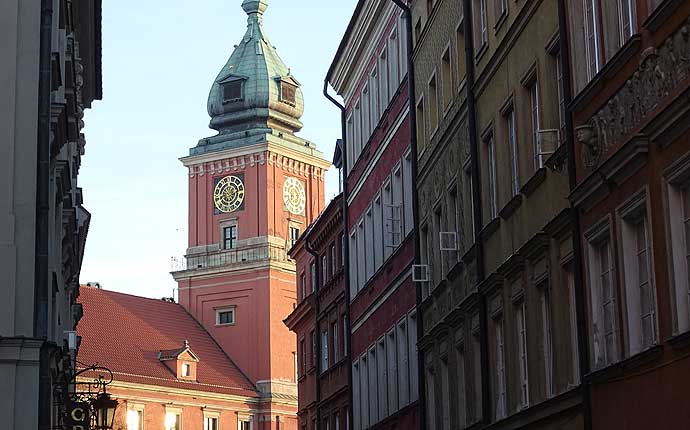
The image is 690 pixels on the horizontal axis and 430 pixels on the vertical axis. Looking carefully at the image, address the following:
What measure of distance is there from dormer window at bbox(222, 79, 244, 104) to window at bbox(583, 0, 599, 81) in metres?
83.3

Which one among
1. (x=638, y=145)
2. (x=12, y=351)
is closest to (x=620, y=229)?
(x=638, y=145)

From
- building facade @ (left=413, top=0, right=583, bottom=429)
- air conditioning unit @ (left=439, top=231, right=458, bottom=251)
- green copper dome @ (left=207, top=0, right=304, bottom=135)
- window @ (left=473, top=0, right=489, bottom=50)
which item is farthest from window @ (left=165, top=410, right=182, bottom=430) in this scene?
window @ (left=473, top=0, right=489, bottom=50)

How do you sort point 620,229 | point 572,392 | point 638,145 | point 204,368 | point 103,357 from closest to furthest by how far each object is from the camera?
1. point 638,145
2. point 620,229
3. point 572,392
4. point 103,357
5. point 204,368

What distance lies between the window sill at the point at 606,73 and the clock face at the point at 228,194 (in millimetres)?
76171

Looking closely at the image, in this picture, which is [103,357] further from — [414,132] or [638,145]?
[638,145]

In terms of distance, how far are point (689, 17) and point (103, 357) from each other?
70776 mm

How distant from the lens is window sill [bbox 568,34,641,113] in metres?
15.4

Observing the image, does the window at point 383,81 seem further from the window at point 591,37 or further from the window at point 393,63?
the window at point 591,37

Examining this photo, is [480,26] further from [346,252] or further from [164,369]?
[164,369]

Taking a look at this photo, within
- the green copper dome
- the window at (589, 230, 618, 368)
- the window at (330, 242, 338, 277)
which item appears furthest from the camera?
the green copper dome

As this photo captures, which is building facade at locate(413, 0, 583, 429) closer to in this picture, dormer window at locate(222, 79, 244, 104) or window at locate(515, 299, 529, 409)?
window at locate(515, 299, 529, 409)

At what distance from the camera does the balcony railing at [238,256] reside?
90.9m

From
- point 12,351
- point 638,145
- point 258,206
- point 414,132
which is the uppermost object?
point 258,206

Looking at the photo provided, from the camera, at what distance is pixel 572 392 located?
1812 centimetres
